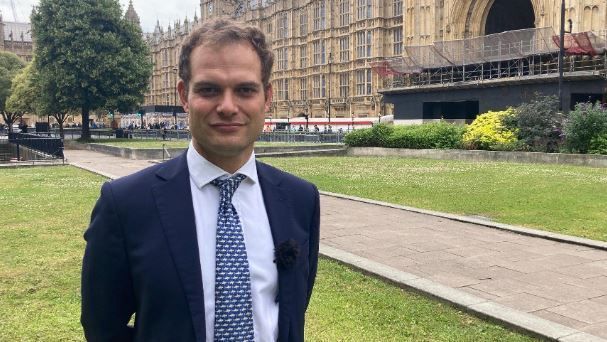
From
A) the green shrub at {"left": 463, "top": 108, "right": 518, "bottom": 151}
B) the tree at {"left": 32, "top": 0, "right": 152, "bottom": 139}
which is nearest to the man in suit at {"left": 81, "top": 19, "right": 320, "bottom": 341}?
the green shrub at {"left": 463, "top": 108, "right": 518, "bottom": 151}

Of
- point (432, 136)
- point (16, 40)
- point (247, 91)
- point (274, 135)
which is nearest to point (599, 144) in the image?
point (432, 136)

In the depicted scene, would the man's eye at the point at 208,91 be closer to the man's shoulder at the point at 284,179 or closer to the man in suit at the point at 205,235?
the man in suit at the point at 205,235

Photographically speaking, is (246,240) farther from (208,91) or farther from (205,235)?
(208,91)

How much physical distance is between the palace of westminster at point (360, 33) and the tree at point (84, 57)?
721cm

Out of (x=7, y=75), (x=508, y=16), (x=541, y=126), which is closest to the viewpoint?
(x=541, y=126)

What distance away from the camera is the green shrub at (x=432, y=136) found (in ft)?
81.8

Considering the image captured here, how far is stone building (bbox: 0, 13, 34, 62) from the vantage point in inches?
4395

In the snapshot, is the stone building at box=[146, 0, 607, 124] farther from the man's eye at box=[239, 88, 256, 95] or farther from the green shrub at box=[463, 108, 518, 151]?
the green shrub at box=[463, 108, 518, 151]

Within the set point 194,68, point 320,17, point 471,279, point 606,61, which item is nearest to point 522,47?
point 606,61

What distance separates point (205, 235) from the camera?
1874mm

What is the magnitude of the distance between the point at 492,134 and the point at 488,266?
57.8ft

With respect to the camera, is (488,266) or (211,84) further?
(488,266)

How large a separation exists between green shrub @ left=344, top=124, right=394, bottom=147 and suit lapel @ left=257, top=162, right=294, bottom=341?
25845 mm

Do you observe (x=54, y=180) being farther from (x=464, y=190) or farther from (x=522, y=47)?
(x=522, y=47)
